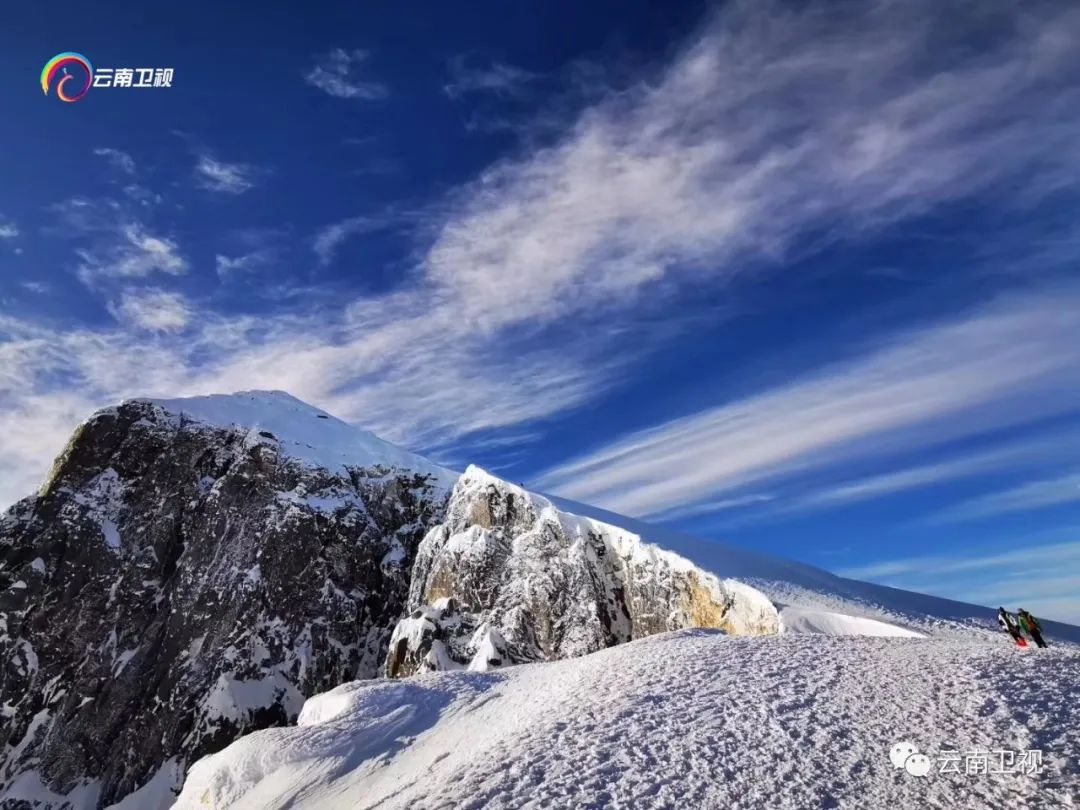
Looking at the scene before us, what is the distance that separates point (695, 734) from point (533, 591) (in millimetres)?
57129

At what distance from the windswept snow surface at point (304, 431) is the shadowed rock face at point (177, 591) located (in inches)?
94.1

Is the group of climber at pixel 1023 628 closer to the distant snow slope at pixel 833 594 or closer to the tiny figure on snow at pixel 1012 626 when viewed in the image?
the tiny figure on snow at pixel 1012 626

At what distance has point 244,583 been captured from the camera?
97.6m

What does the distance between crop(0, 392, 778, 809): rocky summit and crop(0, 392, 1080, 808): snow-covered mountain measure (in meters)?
0.26

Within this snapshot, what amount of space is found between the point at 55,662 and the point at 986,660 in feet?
369

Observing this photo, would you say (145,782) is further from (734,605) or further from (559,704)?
(559,704)

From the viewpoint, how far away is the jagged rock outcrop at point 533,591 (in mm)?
55688

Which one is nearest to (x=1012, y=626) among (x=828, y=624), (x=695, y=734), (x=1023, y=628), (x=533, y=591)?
(x=1023, y=628)

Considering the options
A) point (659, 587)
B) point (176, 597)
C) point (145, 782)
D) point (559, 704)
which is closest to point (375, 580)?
point (176, 597)

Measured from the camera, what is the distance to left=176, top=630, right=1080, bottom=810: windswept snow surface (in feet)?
38.1

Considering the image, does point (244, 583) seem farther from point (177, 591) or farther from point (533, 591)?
point (533, 591)

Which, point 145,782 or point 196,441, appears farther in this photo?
point 196,441

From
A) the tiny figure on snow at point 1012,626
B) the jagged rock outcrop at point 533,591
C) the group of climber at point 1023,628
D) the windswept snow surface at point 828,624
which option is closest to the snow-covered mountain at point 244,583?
the jagged rock outcrop at point 533,591

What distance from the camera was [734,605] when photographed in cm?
4353
